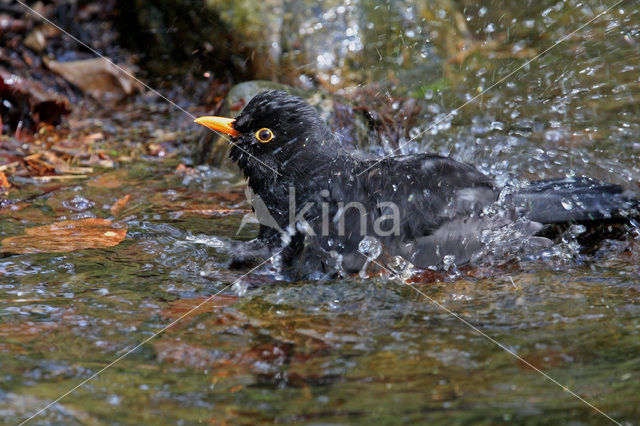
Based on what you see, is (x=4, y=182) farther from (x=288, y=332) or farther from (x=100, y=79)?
(x=288, y=332)

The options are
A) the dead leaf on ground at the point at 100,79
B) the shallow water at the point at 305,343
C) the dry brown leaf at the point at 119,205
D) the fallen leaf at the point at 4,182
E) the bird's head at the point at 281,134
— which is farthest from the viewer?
the dead leaf on ground at the point at 100,79

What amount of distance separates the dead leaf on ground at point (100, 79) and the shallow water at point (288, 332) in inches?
124

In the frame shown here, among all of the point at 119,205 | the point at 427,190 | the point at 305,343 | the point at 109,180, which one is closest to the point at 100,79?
the point at 109,180

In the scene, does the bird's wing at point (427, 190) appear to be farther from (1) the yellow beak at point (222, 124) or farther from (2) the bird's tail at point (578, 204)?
(1) the yellow beak at point (222, 124)

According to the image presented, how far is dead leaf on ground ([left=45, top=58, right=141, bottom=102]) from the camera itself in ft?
27.4

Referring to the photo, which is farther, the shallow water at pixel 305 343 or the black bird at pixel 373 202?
the black bird at pixel 373 202

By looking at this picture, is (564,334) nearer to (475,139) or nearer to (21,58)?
(475,139)

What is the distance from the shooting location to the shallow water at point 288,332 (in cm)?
246

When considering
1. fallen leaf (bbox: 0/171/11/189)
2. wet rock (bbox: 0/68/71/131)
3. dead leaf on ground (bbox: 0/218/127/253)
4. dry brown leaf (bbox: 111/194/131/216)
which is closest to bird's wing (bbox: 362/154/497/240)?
dead leaf on ground (bbox: 0/218/127/253)

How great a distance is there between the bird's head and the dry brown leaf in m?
1.32

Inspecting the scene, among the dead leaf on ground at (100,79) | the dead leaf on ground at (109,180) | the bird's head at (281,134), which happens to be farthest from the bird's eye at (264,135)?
the dead leaf on ground at (100,79)

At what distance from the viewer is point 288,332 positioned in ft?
10.3

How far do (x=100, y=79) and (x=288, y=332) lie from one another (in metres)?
6.28

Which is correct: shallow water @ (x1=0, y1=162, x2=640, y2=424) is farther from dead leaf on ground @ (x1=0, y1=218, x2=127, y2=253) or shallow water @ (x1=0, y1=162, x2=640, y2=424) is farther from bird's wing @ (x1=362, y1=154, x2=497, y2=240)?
bird's wing @ (x1=362, y1=154, x2=497, y2=240)
